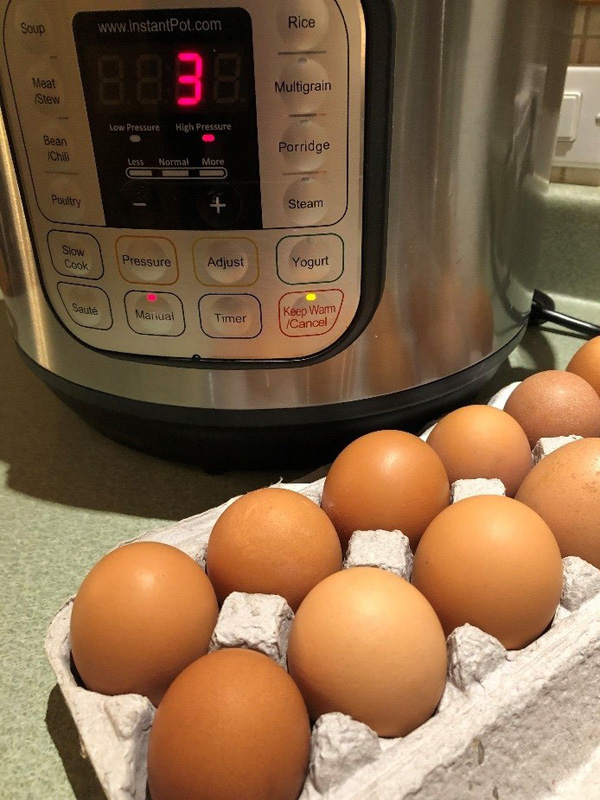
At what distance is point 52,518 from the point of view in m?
0.53

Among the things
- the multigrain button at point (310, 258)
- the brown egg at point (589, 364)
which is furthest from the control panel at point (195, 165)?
the brown egg at point (589, 364)

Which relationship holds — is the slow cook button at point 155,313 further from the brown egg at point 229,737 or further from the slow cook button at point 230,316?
the brown egg at point 229,737

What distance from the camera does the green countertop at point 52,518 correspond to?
1.16 feet

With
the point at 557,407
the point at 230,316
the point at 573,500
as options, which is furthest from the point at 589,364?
the point at 230,316

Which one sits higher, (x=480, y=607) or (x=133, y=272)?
(x=133, y=272)

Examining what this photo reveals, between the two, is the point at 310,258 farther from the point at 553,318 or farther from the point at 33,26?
the point at 553,318

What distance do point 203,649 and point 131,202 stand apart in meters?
0.28

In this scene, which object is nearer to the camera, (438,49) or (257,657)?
(257,657)

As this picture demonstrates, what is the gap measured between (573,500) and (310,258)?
23 centimetres

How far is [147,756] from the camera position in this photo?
29 centimetres

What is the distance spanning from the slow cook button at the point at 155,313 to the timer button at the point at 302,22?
0.18 metres

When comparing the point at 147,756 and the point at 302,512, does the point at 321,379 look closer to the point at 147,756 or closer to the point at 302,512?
the point at 302,512

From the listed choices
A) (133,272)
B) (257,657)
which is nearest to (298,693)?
(257,657)

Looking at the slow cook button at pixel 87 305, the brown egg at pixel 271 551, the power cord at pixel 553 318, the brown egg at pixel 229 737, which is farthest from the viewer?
the power cord at pixel 553 318
